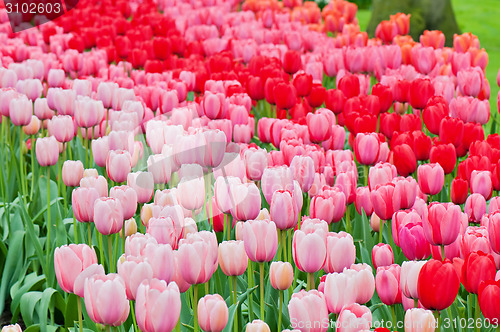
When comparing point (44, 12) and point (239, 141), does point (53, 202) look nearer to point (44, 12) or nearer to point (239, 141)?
point (239, 141)

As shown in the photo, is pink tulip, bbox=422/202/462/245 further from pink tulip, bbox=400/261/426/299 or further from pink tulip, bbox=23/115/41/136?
pink tulip, bbox=23/115/41/136

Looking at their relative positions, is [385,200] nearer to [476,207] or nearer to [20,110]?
[476,207]

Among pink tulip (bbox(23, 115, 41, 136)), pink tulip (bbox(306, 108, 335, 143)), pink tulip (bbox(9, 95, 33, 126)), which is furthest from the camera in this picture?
pink tulip (bbox(23, 115, 41, 136))

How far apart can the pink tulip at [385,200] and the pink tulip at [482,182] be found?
43 centimetres

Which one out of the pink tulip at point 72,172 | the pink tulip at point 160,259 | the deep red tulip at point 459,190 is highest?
the pink tulip at point 160,259

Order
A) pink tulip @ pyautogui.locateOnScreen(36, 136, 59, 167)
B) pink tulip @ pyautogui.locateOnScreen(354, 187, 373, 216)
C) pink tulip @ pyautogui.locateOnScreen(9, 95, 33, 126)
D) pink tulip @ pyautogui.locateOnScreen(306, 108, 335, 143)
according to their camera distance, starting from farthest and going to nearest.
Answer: pink tulip @ pyautogui.locateOnScreen(9, 95, 33, 126) < pink tulip @ pyautogui.locateOnScreen(306, 108, 335, 143) < pink tulip @ pyautogui.locateOnScreen(36, 136, 59, 167) < pink tulip @ pyautogui.locateOnScreen(354, 187, 373, 216)

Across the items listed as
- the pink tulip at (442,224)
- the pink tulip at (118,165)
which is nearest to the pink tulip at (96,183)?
the pink tulip at (118,165)

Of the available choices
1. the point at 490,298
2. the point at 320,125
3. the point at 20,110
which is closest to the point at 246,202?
the point at 490,298

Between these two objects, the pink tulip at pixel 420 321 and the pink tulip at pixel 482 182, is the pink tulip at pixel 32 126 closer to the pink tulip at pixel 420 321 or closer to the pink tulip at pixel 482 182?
the pink tulip at pixel 482 182

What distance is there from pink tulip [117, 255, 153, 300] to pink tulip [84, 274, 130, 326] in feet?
0.21

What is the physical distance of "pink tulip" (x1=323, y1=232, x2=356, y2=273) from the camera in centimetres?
198

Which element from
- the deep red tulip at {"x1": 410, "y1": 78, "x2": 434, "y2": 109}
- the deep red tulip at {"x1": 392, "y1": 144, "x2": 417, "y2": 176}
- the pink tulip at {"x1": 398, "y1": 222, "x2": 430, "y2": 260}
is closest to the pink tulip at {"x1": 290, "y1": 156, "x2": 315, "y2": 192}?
the deep red tulip at {"x1": 392, "y1": 144, "x2": 417, "y2": 176}

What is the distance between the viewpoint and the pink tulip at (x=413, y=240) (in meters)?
2.10

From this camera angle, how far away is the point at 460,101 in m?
3.66
